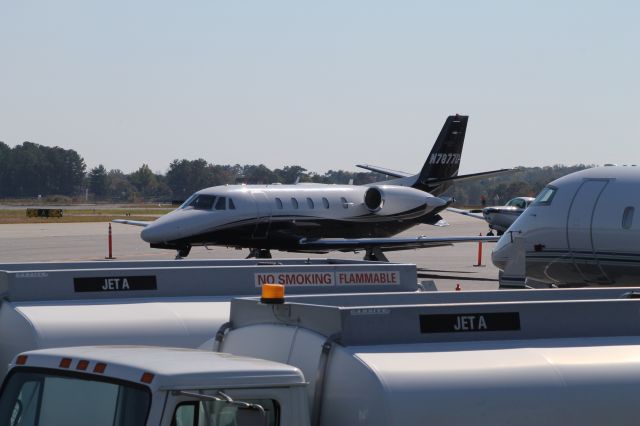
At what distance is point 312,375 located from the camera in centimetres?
461

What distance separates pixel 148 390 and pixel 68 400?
0.47 metres

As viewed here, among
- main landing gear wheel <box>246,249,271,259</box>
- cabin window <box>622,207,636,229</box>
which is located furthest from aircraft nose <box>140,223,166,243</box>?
cabin window <box>622,207,636,229</box>

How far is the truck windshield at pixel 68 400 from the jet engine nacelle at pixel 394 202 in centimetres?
2973

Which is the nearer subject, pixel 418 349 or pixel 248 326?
pixel 418 349

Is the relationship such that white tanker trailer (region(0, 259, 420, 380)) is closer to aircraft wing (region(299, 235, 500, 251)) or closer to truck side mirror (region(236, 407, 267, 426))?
truck side mirror (region(236, 407, 267, 426))

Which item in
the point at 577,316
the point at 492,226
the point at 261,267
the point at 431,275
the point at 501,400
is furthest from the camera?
the point at 492,226

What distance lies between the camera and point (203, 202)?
102 ft

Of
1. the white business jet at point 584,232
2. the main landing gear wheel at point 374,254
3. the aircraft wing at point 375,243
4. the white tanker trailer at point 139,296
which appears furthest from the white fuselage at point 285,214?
the white tanker trailer at point 139,296

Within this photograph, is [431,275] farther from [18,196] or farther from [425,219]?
[18,196]

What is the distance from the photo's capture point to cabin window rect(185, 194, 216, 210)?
31078 mm

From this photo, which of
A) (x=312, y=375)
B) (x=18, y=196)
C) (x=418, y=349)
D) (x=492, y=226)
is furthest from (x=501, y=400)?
(x=18, y=196)

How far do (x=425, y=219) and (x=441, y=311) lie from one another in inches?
1236

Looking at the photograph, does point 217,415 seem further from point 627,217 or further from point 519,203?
point 519,203

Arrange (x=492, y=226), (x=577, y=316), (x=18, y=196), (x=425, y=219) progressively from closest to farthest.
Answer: (x=577, y=316) → (x=425, y=219) → (x=492, y=226) → (x=18, y=196)
